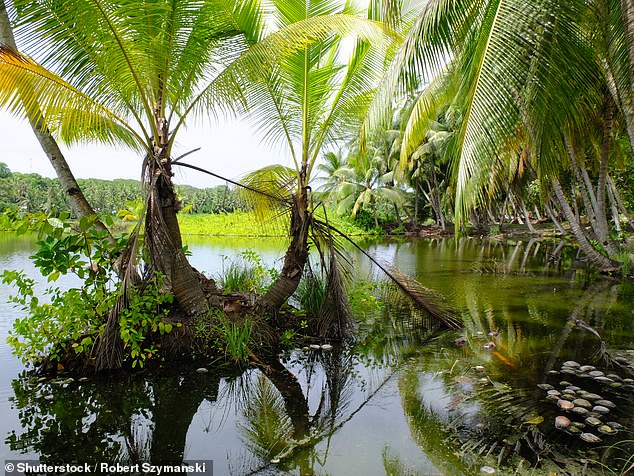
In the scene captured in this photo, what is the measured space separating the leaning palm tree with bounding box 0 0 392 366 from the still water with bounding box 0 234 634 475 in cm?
99

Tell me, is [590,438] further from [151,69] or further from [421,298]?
[151,69]

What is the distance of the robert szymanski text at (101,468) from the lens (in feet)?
9.93

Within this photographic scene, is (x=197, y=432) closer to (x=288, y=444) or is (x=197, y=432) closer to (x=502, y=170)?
(x=288, y=444)

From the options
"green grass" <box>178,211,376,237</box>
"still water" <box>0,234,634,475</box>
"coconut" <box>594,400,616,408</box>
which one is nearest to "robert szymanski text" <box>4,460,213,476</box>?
"still water" <box>0,234,634,475</box>

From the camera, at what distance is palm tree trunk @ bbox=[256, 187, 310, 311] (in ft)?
19.5

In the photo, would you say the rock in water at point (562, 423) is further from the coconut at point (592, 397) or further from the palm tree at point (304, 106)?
the palm tree at point (304, 106)

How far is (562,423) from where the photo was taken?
361 centimetres

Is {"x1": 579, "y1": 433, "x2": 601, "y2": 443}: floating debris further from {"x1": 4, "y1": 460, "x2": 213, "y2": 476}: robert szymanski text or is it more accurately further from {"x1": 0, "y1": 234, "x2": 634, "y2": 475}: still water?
{"x1": 4, "y1": 460, "x2": 213, "y2": 476}: robert szymanski text

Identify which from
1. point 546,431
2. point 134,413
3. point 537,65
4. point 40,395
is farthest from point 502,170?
point 40,395

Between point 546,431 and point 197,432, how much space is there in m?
2.80

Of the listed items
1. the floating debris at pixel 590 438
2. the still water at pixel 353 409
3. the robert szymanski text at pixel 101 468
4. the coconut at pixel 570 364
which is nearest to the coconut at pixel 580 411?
the still water at pixel 353 409

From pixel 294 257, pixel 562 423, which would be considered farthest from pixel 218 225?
pixel 562 423

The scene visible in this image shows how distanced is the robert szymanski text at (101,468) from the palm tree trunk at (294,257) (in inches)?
120

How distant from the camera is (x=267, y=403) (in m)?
4.25
